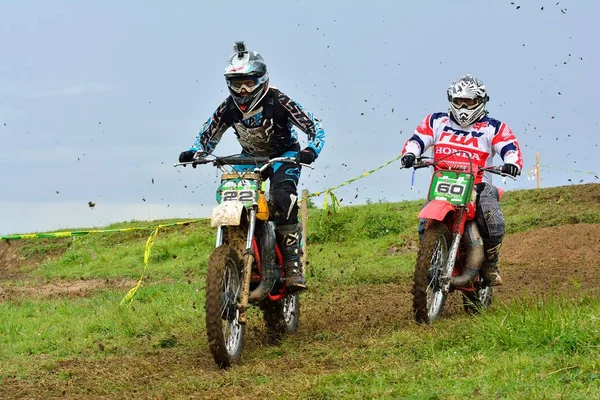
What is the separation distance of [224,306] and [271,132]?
1953 millimetres

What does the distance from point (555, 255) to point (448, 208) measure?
6495mm

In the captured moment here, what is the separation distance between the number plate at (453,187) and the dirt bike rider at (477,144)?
0.83 ft

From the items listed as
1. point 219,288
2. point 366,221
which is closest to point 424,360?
point 219,288

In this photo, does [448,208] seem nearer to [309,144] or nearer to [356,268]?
[309,144]

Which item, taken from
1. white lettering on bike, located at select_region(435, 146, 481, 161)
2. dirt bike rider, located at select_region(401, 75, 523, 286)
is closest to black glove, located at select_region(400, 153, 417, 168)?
dirt bike rider, located at select_region(401, 75, 523, 286)

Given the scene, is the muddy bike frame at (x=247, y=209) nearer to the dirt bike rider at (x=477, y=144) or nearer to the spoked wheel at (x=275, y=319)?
the spoked wheel at (x=275, y=319)

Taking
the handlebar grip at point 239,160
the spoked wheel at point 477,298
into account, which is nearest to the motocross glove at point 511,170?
the spoked wheel at point 477,298

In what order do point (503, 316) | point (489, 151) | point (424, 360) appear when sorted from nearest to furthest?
point (424, 360), point (503, 316), point (489, 151)

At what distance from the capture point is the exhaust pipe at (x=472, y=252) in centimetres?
837

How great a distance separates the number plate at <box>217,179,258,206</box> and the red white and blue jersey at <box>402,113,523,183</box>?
2.04 meters

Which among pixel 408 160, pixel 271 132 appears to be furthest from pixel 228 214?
pixel 408 160

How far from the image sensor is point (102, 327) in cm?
964

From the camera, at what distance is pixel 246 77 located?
7.77m

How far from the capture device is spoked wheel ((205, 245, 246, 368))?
259 inches
